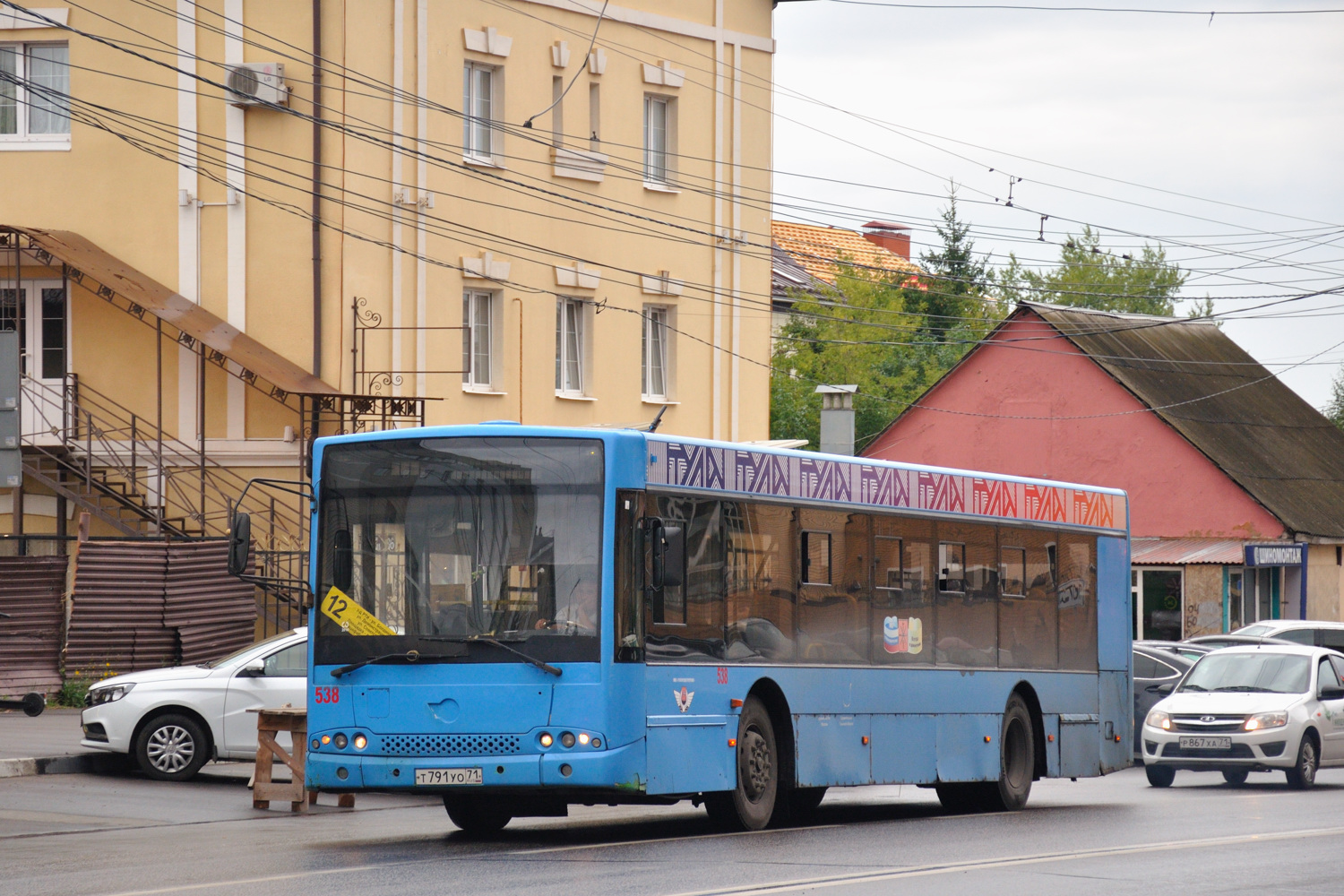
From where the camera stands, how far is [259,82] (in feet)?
88.9

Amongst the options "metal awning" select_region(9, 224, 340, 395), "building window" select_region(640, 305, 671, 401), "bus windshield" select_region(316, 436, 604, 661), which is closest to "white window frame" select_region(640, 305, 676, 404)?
"building window" select_region(640, 305, 671, 401)

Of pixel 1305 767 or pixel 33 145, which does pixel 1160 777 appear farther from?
pixel 33 145

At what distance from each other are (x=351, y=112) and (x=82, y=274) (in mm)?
4421

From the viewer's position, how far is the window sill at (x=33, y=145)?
27719mm

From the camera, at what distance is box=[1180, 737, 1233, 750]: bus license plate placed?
69.8 feet

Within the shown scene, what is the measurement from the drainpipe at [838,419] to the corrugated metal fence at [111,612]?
46.6 ft

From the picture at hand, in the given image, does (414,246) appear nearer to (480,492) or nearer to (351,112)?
(351,112)

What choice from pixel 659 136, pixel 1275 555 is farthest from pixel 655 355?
pixel 1275 555

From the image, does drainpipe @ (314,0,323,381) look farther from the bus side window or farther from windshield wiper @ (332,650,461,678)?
windshield wiper @ (332,650,461,678)

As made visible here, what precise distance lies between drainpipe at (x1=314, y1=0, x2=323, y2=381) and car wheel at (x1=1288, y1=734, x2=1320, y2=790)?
46.2 feet

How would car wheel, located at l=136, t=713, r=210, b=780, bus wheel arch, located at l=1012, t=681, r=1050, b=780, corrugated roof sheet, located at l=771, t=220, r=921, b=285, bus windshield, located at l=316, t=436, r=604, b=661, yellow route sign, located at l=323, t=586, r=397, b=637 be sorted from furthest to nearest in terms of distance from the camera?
corrugated roof sheet, located at l=771, t=220, r=921, b=285 < car wheel, located at l=136, t=713, r=210, b=780 < bus wheel arch, located at l=1012, t=681, r=1050, b=780 < yellow route sign, located at l=323, t=586, r=397, b=637 < bus windshield, located at l=316, t=436, r=604, b=661

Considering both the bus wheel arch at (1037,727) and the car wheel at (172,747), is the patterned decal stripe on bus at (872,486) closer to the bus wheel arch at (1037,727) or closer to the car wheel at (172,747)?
the bus wheel arch at (1037,727)

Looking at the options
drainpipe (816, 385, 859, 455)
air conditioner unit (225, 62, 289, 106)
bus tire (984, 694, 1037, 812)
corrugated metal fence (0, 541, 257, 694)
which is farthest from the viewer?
drainpipe (816, 385, 859, 455)

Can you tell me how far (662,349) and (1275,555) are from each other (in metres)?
15.2
